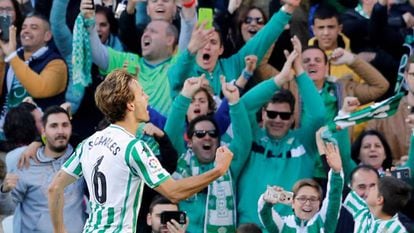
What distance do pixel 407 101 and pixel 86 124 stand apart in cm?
318

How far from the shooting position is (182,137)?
1232 centimetres

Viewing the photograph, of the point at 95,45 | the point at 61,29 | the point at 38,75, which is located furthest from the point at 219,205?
the point at 61,29

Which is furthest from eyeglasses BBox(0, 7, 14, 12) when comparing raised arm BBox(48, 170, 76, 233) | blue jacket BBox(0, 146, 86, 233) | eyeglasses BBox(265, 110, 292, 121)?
raised arm BBox(48, 170, 76, 233)

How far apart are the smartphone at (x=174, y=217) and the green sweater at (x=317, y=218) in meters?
0.76

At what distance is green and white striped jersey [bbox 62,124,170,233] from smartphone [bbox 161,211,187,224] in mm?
2291

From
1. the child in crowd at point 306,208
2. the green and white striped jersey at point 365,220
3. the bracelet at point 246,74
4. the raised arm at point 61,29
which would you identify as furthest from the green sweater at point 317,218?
the raised arm at point 61,29

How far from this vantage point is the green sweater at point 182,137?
39.7ft

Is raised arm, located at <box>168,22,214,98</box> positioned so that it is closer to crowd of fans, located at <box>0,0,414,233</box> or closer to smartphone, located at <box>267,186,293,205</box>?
crowd of fans, located at <box>0,0,414,233</box>

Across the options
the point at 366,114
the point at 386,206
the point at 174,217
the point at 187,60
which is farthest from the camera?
the point at 187,60

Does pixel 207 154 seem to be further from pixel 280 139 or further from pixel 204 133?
pixel 280 139

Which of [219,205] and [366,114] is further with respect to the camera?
[219,205]

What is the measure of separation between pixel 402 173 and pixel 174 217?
209cm

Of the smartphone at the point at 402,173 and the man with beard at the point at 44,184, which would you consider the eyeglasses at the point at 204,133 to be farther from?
the smartphone at the point at 402,173

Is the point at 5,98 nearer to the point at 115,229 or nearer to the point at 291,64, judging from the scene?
the point at 291,64
